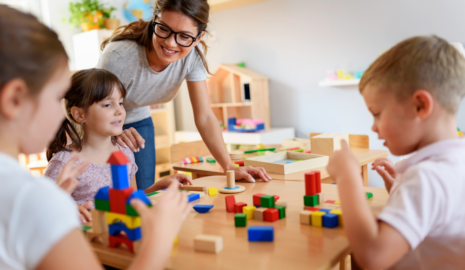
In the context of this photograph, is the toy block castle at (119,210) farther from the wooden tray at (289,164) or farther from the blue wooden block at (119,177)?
the wooden tray at (289,164)

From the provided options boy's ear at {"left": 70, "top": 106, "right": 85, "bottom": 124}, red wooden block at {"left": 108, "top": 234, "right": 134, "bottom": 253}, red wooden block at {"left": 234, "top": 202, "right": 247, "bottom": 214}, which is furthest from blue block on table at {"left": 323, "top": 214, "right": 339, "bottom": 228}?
boy's ear at {"left": 70, "top": 106, "right": 85, "bottom": 124}

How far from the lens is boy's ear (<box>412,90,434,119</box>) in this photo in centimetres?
82

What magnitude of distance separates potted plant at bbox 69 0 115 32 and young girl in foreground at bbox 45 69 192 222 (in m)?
2.77

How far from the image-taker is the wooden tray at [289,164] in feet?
5.53

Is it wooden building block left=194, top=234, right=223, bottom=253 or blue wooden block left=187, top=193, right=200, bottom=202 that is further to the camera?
blue wooden block left=187, top=193, right=200, bottom=202

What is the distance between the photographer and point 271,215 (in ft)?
3.40

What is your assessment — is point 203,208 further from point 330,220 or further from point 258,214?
point 330,220

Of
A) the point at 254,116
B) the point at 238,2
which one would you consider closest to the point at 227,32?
the point at 238,2

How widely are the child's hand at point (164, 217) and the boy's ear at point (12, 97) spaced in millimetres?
281

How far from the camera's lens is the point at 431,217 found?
2.51ft

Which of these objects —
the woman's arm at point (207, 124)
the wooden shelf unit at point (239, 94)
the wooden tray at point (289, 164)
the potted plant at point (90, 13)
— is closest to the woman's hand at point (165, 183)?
the woman's arm at point (207, 124)

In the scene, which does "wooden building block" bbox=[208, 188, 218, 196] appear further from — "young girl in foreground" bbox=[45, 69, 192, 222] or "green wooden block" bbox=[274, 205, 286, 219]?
"green wooden block" bbox=[274, 205, 286, 219]

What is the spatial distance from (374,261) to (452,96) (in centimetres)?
40

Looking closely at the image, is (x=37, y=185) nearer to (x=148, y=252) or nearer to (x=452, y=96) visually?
(x=148, y=252)
